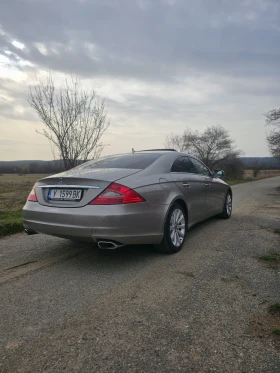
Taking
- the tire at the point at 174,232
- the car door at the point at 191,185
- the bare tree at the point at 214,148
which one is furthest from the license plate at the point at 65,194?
the bare tree at the point at 214,148

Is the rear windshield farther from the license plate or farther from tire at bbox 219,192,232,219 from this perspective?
tire at bbox 219,192,232,219

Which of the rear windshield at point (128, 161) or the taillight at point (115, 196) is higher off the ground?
the rear windshield at point (128, 161)

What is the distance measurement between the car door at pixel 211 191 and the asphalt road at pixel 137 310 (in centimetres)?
148

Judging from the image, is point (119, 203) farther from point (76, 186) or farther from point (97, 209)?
point (76, 186)

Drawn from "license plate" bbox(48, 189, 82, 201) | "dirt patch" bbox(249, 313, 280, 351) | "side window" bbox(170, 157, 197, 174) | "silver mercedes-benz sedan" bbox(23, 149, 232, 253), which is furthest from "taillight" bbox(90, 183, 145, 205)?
"dirt patch" bbox(249, 313, 280, 351)

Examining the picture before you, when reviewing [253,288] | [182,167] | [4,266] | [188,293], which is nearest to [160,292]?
[188,293]

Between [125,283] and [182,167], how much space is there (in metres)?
2.41

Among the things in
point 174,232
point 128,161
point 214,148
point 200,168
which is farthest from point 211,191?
point 214,148

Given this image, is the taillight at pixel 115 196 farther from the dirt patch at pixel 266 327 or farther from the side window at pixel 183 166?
the dirt patch at pixel 266 327

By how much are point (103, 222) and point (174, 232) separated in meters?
1.32

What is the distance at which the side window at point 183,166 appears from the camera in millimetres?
4810

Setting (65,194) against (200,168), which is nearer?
(65,194)

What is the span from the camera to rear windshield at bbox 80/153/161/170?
433 cm

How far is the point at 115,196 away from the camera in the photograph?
11.6 feet
